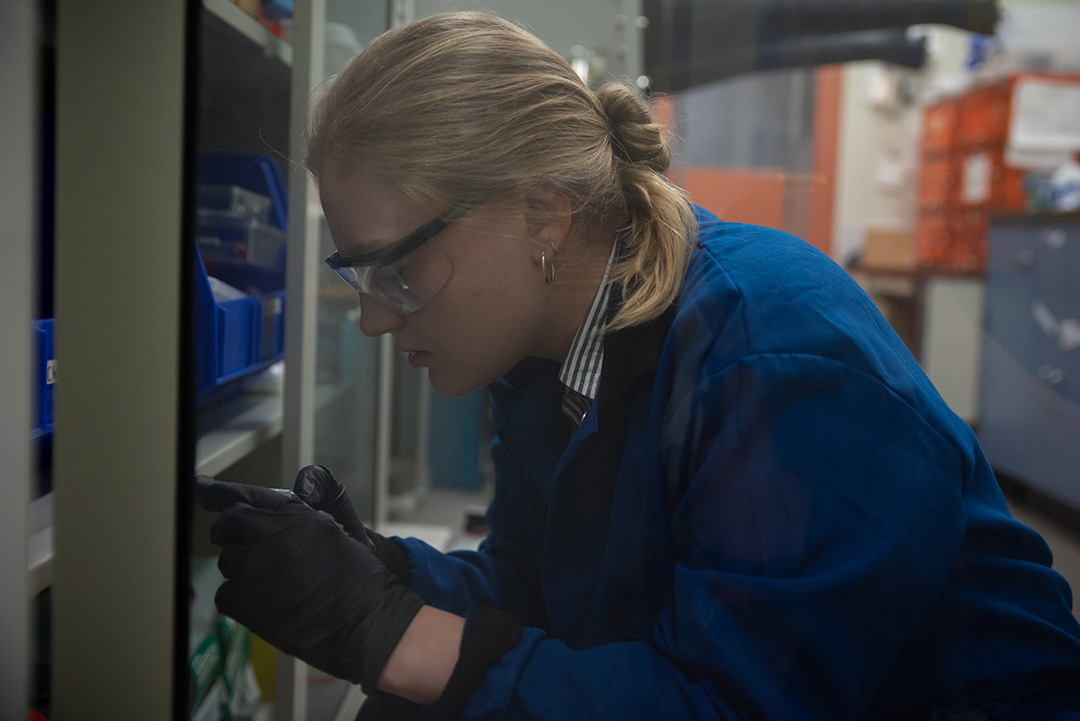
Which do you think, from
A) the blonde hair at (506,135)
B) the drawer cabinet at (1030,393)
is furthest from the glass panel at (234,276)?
the drawer cabinet at (1030,393)

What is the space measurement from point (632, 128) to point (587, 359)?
0.66 ft

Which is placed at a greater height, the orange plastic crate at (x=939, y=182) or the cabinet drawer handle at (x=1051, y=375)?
the orange plastic crate at (x=939, y=182)

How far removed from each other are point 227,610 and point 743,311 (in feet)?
1.75

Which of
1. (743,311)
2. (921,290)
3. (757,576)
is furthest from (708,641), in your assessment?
(921,290)

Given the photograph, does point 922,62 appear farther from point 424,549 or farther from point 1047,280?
point 424,549

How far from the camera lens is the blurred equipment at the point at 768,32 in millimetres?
590

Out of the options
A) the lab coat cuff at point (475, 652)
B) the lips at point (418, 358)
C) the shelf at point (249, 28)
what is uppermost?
the shelf at point (249, 28)

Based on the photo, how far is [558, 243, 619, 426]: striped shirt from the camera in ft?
1.97

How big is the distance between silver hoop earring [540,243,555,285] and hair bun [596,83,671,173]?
104 mm

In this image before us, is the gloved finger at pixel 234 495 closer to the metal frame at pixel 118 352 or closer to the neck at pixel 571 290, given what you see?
the metal frame at pixel 118 352

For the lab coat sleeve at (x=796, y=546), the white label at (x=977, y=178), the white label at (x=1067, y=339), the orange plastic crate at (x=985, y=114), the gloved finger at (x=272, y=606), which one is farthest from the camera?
the white label at (x=977, y=178)

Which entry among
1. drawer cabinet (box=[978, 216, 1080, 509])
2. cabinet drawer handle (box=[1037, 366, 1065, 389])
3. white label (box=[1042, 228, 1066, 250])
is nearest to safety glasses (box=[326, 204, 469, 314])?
drawer cabinet (box=[978, 216, 1080, 509])

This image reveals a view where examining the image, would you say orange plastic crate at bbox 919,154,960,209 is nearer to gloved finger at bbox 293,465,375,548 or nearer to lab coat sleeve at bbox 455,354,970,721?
lab coat sleeve at bbox 455,354,970,721

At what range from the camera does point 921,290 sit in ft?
2.14
